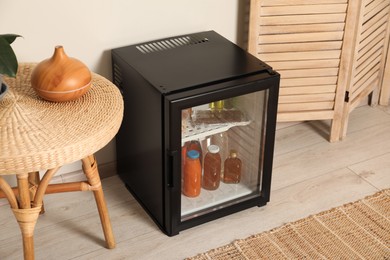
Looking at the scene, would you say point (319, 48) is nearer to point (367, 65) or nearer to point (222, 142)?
point (367, 65)

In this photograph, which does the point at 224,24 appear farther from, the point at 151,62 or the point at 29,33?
the point at 29,33

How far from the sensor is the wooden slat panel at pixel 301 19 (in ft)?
6.91

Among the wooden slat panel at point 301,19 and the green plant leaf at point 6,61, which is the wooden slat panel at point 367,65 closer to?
the wooden slat panel at point 301,19

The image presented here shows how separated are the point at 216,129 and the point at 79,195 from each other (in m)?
0.52

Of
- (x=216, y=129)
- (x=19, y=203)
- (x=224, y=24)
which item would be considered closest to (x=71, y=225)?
(x=19, y=203)

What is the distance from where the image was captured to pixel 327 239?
1.91 metres

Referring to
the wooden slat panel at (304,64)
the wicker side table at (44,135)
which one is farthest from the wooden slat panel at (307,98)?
the wicker side table at (44,135)

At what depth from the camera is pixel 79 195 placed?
6.82ft

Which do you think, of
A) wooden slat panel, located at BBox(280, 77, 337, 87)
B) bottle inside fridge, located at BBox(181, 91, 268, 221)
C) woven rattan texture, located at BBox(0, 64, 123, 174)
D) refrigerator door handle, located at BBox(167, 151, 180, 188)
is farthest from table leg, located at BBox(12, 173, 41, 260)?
wooden slat panel, located at BBox(280, 77, 337, 87)

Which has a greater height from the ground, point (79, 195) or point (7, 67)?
point (7, 67)

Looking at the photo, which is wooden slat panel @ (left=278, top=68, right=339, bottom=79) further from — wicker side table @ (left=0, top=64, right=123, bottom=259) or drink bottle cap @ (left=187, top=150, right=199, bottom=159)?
wicker side table @ (left=0, top=64, right=123, bottom=259)

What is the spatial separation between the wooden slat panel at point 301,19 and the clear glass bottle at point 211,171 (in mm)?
475

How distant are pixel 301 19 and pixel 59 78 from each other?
0.93 m

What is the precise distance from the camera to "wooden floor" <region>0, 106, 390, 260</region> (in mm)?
1864
